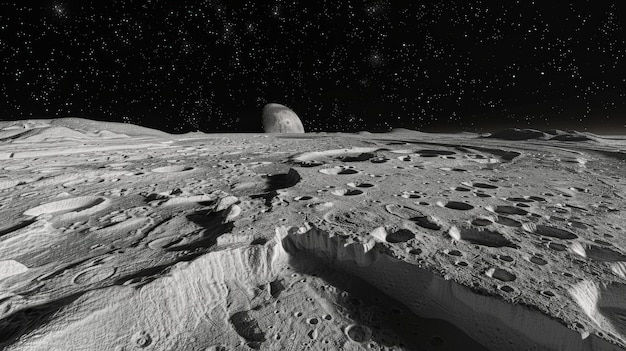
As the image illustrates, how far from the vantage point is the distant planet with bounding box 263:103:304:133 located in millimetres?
16016

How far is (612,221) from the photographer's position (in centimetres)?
232

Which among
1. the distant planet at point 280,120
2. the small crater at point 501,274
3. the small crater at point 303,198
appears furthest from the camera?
the distant planet at point 280,120

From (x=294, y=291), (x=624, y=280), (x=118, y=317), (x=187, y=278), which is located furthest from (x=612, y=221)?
(x=118, y=317)

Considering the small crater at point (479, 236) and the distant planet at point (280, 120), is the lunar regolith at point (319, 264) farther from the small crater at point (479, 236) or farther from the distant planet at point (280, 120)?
the distant planet at point (280, 120)

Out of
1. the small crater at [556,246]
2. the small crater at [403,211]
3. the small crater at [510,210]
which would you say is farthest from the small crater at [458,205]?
the small crater at [556,246]

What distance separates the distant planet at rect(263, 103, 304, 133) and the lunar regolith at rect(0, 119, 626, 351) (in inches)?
497

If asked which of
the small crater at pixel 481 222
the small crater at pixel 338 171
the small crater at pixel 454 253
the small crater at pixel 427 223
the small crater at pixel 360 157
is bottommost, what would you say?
the small crater at pixel 360 157

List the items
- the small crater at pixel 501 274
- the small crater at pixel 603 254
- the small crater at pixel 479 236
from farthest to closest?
the small crater at pixel 479 236
the small crater at pixel 603 254
the small crater at pixel 501 274

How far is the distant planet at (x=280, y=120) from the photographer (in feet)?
52.5

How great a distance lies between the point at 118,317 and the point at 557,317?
5.53ft

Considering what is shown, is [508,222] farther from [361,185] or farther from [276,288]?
[276,288]

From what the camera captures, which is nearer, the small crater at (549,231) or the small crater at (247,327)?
the small crater at (247,327)

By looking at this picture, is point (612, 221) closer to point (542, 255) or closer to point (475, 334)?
point (542, 255)

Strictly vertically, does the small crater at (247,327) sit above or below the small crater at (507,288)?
below
